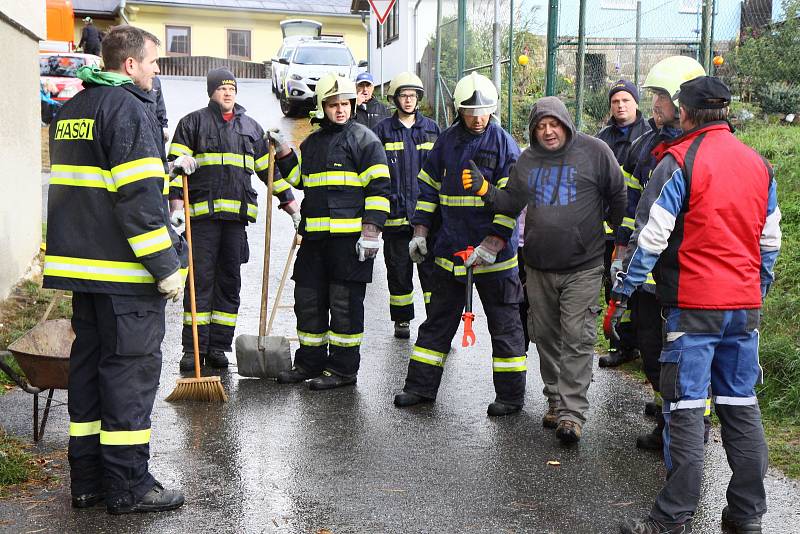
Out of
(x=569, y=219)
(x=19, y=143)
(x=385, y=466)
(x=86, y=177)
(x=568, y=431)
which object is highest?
(x=19, y=143)

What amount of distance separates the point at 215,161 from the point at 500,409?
271 centimetres

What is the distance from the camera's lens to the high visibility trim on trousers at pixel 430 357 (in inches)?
250

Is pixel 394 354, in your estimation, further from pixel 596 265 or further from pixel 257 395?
pixel 596 265

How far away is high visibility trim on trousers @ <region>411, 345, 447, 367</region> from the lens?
6.34 meters

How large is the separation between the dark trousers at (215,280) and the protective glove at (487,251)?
2.04m

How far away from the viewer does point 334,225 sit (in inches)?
262

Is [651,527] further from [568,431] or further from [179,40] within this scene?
[179,40]

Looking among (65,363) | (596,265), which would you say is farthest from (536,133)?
(65,363)

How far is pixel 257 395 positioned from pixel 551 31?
18.4 ft

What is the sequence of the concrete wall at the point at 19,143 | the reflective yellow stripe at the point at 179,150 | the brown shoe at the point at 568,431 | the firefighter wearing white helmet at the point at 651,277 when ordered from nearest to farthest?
the firefighter wearing white helmet at the point at 651,277 → the brown shoe at the point at 568,431 → the reflective yellow stripe at the point at 179,150 → the concrete wall at the point at 19,143

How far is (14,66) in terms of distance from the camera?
9.00 metres

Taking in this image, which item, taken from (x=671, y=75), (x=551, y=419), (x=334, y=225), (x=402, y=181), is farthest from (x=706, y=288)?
(x=402, y=181)

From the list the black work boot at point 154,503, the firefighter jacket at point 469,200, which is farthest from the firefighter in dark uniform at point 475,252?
the black work boot at point 154,503

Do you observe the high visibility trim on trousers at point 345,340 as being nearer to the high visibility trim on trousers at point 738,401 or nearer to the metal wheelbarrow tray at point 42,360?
the metal wheelbarrow tray at point 42,360
